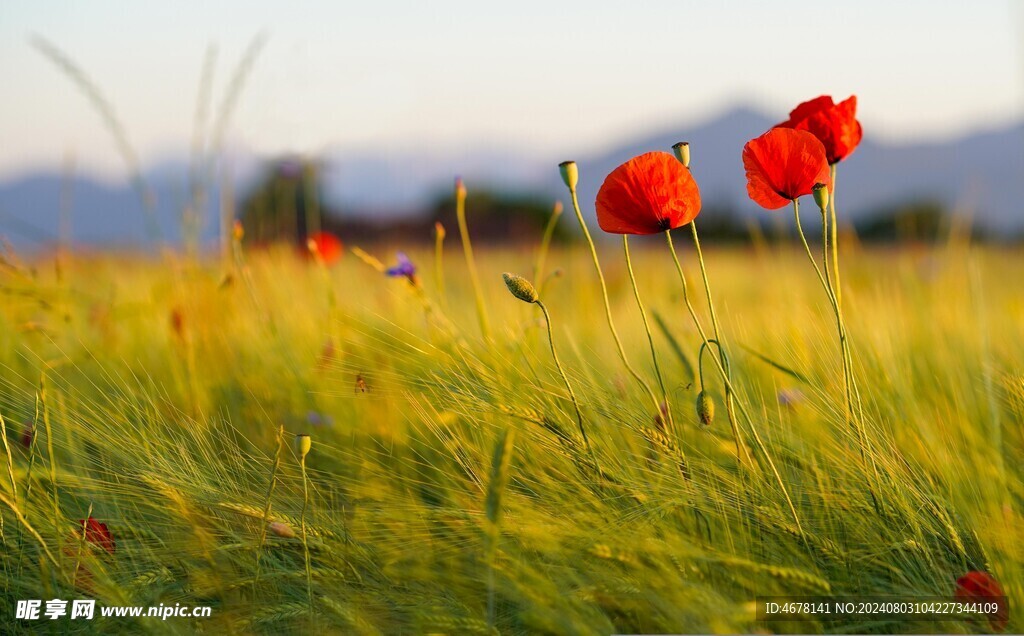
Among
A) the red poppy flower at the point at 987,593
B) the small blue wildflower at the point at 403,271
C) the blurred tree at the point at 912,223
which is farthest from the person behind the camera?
the blurred tree at the point at 912,223

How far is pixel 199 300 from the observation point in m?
1.59

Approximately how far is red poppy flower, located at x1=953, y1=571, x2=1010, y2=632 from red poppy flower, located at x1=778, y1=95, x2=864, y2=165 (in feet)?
1.32

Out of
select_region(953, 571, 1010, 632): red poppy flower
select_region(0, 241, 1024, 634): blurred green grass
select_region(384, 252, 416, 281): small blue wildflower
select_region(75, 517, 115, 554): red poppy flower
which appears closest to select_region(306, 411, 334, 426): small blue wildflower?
select_region(0, 241, 1024, 634): blurred green grass

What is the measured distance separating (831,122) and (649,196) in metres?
0.23

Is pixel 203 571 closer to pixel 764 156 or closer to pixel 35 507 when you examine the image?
pixel 35 507

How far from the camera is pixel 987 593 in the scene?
72 centimetres

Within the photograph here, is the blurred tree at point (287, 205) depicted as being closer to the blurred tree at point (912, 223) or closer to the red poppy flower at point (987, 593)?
the red poppy flower at point (987, 593)

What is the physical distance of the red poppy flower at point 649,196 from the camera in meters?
0.74

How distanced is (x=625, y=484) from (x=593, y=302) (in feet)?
4.06

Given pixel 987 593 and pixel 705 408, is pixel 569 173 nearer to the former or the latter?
pixel 705 408

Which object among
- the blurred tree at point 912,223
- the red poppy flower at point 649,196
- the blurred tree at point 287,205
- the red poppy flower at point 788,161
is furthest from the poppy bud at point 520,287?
the blurred tree at point 912,223

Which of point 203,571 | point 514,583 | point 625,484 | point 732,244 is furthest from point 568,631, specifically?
point 732,244

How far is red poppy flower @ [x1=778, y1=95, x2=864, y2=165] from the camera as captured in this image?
2.74ft

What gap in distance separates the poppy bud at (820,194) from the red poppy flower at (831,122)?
0.33 ft
